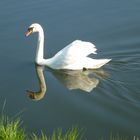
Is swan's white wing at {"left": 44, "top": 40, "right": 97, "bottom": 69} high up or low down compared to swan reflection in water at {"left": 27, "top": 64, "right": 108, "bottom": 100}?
up

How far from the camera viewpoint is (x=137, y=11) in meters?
14.5

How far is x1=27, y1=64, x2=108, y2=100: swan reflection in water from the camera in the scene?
10.9 meters

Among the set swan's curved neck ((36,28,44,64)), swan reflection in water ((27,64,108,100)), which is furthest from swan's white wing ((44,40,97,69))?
swan's curved neck ((36,28,44,64))

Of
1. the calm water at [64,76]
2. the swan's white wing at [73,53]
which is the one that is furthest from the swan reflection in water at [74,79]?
the swan's white wing at [73,53]

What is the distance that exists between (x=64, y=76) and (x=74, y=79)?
0.37 metres

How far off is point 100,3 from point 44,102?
18.7ft

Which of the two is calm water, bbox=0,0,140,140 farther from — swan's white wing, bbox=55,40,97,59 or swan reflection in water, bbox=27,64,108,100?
swan's white wing, bbox=55,40,97,59

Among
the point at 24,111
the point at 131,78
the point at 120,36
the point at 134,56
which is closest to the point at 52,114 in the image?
the point at 24,111

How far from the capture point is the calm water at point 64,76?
30.9ft

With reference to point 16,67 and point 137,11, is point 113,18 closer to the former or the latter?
point 137,11

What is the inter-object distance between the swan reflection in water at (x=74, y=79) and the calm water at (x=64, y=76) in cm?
6

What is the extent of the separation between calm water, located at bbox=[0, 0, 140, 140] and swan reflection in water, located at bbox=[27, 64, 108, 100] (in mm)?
61

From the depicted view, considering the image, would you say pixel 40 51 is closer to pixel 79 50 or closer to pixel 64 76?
pixel 64 76

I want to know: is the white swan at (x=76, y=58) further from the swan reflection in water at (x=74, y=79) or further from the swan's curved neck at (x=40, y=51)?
the swan's curved neck at (x=40, y=51)
